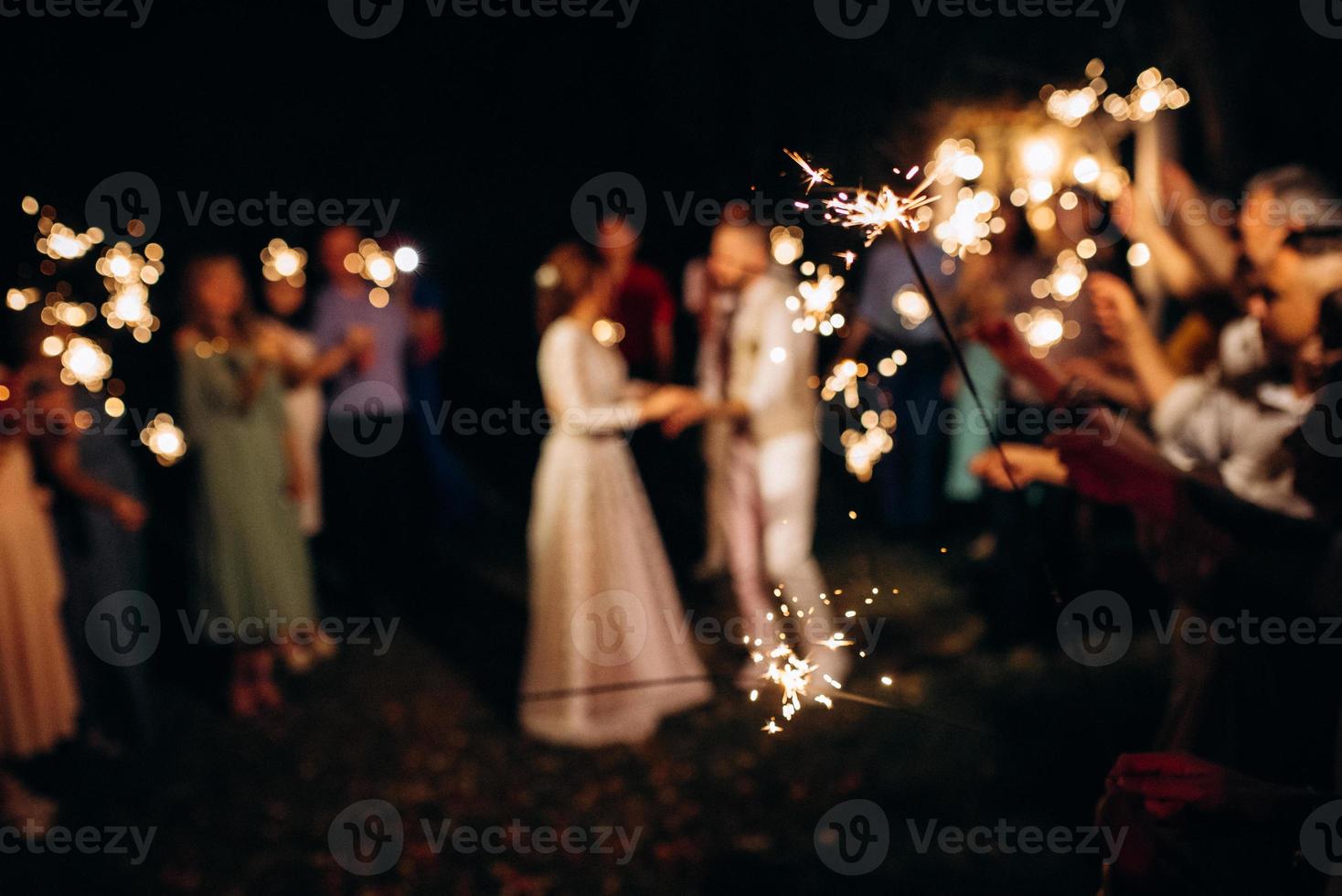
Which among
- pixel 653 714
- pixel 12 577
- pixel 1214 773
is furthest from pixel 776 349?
pixel 12 577

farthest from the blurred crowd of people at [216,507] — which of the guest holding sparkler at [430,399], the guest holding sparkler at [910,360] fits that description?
the guest holding sparkler at [910,360]

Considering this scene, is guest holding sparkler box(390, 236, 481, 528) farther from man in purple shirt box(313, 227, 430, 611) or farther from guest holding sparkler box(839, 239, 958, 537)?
guest holding sparkler box(839, 239, 958, 537)

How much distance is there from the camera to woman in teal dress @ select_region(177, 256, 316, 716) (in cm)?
491

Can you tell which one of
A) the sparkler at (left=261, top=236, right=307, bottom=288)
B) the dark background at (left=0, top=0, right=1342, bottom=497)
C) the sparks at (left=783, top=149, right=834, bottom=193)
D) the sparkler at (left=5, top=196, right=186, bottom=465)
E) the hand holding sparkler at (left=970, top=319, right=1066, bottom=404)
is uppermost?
the dark background at (left=0, top=0, right=1342, bottom=497)

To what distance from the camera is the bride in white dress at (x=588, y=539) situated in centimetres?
471

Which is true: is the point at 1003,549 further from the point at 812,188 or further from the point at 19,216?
the point at 19,216

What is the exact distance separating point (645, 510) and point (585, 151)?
23.9ft

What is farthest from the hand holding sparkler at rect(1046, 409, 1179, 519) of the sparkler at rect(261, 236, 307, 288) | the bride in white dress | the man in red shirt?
the sparkler at rect(261, 236, 307, 288)

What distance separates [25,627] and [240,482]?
4.22 ft

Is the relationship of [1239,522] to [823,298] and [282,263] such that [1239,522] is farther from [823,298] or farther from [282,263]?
[282,263]

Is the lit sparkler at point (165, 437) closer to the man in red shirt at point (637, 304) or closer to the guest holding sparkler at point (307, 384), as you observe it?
the guest holding sparkler at point (307, 384)

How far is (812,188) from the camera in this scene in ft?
6.34

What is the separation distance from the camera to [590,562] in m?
4.79

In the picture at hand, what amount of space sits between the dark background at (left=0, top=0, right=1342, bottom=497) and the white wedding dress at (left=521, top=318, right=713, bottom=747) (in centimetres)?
180
